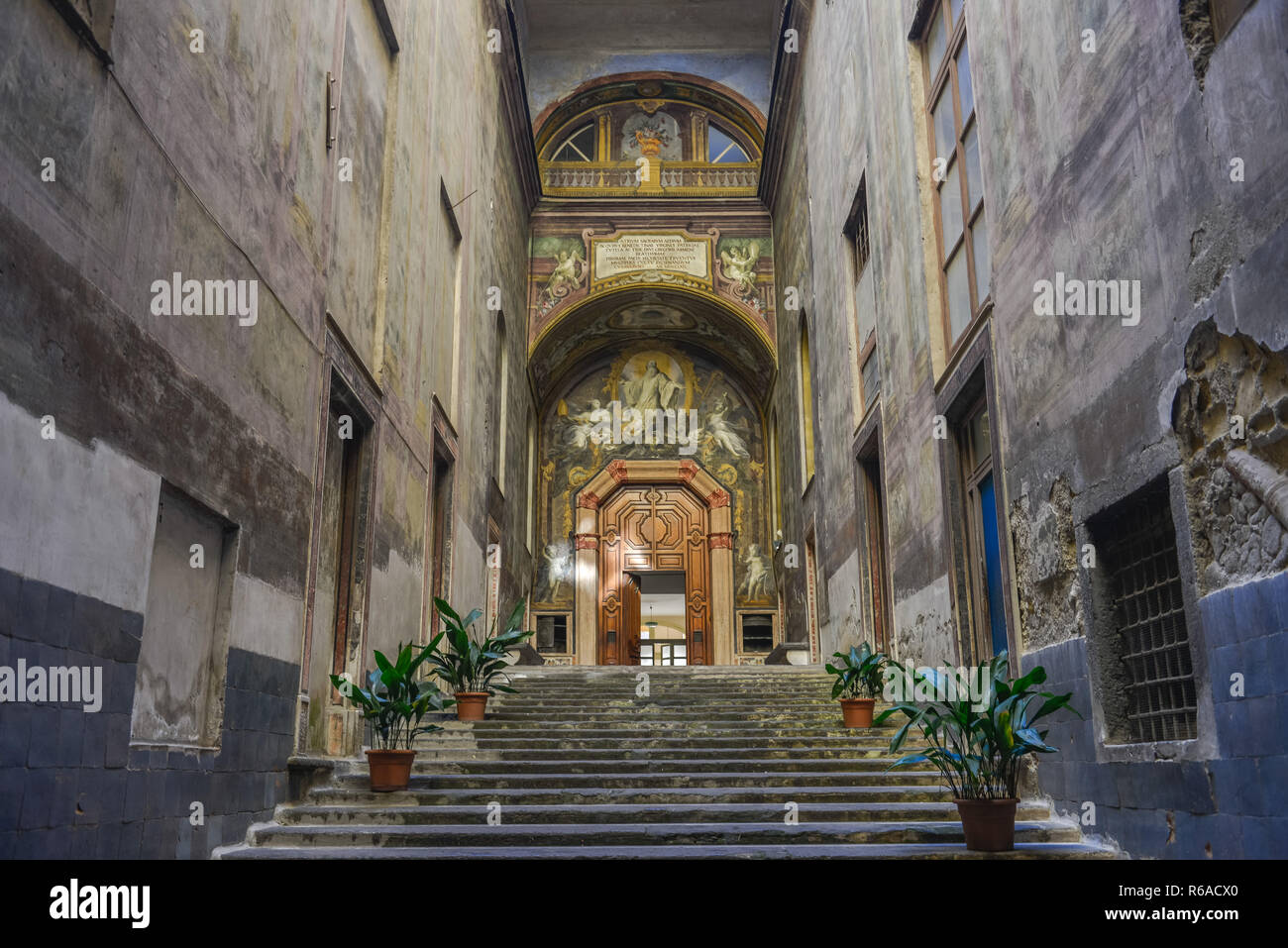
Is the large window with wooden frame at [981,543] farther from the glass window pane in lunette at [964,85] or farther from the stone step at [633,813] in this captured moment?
the glass window pane in lunette at [964,85]

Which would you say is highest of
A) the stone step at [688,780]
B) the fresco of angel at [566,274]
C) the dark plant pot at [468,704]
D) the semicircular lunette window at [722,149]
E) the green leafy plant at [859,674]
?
the semicircular lunette window at [722,149]

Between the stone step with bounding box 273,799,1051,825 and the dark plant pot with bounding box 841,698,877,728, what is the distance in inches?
79.7

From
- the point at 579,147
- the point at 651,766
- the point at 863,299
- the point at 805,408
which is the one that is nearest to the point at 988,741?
the point at 651,766

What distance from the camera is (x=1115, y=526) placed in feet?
17.9

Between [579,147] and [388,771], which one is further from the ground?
[579,147]

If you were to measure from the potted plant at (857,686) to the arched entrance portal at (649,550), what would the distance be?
1062cm

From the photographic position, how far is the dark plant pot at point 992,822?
4.97 meters

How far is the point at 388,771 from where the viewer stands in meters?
6.42

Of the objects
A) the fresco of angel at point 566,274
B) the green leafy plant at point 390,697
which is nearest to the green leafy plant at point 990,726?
the green leafy plant at point 390,697

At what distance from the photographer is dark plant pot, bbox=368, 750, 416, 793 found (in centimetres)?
642

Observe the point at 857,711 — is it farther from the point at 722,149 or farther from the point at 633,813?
the point at 722,149

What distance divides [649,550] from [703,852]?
591 inches

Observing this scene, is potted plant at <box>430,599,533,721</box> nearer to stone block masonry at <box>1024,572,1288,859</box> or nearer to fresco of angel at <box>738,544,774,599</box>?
stone block masonry at <box>1024,572,1288,859</box>

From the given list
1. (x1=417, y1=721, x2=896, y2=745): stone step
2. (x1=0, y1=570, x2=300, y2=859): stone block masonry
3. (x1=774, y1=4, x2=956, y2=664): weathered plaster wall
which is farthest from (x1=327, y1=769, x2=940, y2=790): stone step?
(x1=774, y1=4, x2=956, y2=664): weathered plaster wall
